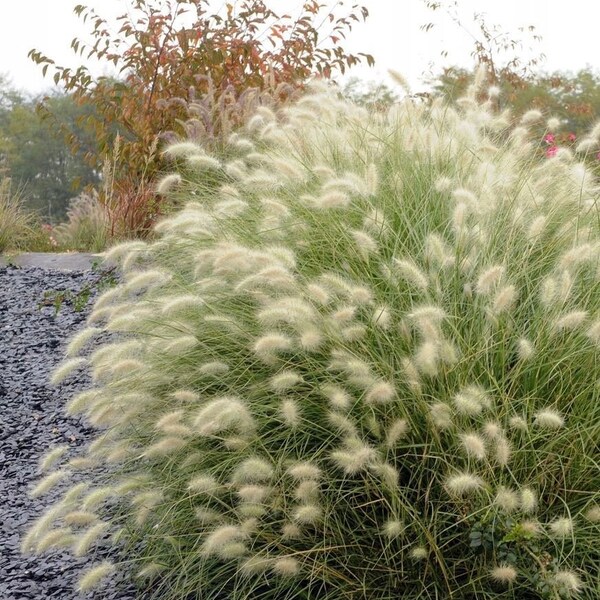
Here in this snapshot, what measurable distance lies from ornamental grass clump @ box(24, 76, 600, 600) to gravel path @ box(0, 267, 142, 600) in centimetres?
24

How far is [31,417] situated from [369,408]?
2.66 m

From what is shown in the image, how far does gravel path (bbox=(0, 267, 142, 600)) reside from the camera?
11.3 feet

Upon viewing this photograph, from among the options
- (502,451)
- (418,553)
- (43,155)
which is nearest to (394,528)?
(418,553)

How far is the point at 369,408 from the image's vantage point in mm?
2838

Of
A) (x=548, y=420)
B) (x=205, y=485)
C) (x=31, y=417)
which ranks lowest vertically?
(x=31, y=417)

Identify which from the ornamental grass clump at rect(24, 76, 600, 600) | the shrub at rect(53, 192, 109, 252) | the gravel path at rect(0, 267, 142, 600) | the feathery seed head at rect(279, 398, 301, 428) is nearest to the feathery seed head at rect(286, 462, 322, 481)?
the ornamental grass clump at rect(24, 76, 600, 600)

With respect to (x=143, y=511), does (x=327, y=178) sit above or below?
above

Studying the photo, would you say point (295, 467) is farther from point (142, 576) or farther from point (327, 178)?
point (327, 178)

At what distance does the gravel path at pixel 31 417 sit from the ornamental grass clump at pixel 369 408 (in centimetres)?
24

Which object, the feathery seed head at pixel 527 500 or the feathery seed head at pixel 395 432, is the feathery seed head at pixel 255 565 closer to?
the feathery seed head at pixel 395 432

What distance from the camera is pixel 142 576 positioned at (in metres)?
3.15

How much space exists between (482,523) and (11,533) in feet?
7.40

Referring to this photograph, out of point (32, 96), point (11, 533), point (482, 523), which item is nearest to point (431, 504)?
point (482, 523)

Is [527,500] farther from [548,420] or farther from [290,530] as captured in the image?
[290,530]
